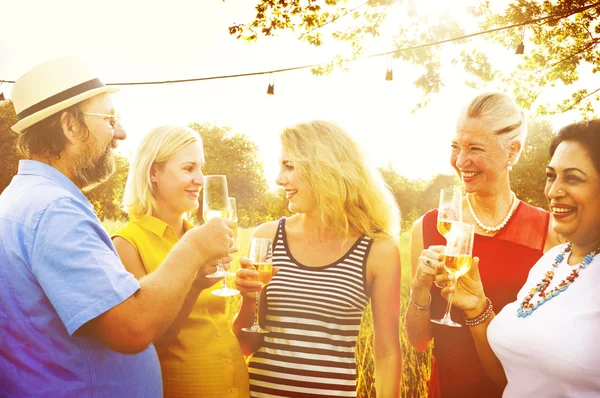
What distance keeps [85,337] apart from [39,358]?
15 centimetres

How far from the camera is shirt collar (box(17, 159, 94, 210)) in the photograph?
1902mm

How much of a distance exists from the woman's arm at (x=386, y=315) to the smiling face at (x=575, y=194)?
805 millimetres

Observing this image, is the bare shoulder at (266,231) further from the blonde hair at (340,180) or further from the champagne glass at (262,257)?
the champagne glass at (262,257)

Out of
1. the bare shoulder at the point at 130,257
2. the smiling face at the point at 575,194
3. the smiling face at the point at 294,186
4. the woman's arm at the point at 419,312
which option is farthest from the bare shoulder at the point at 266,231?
the smiling face at the point at 575,194

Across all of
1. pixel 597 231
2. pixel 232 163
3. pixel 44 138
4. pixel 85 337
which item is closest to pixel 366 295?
pixel 597 231

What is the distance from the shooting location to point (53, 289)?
165 cm

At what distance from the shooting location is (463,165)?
267 cm

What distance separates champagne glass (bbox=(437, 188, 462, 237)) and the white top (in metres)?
0.48

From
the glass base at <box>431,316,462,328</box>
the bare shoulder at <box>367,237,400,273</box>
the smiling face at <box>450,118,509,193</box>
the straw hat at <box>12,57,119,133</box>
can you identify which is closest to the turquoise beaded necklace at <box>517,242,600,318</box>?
the glass base at <box>431,316,462,328</box>

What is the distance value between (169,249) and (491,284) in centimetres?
157

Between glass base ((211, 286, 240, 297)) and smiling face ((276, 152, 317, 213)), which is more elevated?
smiling face ((276, 152, 317, 213))

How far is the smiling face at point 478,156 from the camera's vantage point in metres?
2.64

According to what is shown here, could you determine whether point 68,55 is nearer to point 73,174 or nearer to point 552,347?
point 73,174

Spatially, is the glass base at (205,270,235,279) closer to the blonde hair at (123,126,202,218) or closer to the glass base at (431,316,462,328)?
the blonde hair at (123,126,202,218)
